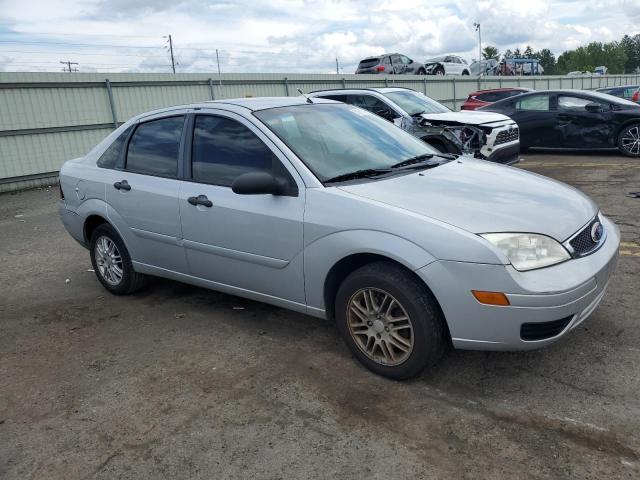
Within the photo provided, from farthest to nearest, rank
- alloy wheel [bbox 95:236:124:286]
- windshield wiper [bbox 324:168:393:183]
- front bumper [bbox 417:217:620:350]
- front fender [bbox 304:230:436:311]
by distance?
1. alloy wheel [bbox 95:236:124:286]
2. windshield wiper [bbox 324:168:393:183]
3. front fender [bbox 304:230:436:311]
4. front bumper [bbox 417:217:620:350]

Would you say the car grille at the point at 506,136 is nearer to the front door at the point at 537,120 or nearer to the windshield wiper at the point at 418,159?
the front door at the point at 537,120

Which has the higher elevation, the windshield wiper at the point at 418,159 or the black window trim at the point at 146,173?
the black window trim at the point at 146,173

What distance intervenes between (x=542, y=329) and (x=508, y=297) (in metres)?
0.30

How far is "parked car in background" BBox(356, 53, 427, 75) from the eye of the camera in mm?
26656

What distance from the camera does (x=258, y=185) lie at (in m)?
3.49

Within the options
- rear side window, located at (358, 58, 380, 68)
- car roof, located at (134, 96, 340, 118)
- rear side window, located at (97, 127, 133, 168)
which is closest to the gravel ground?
rear side window, located at (97, 127, 133, 168)

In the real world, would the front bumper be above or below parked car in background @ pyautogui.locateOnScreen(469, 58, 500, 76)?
below

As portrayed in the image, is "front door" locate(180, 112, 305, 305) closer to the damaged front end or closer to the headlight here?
the headlight

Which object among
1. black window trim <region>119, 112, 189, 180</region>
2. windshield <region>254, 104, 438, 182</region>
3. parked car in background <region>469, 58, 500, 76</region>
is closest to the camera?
windshield <region>254, 104, 438, 182</region>

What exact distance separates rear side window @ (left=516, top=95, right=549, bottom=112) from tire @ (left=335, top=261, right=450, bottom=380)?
10.6 metres

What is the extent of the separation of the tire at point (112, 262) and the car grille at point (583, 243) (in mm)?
3493

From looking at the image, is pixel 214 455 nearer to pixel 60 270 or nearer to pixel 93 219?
pixel 93 219

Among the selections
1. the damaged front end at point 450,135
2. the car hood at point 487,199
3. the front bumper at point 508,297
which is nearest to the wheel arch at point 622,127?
the damaged front end at point 450,135

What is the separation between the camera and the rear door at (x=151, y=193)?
4328mm
